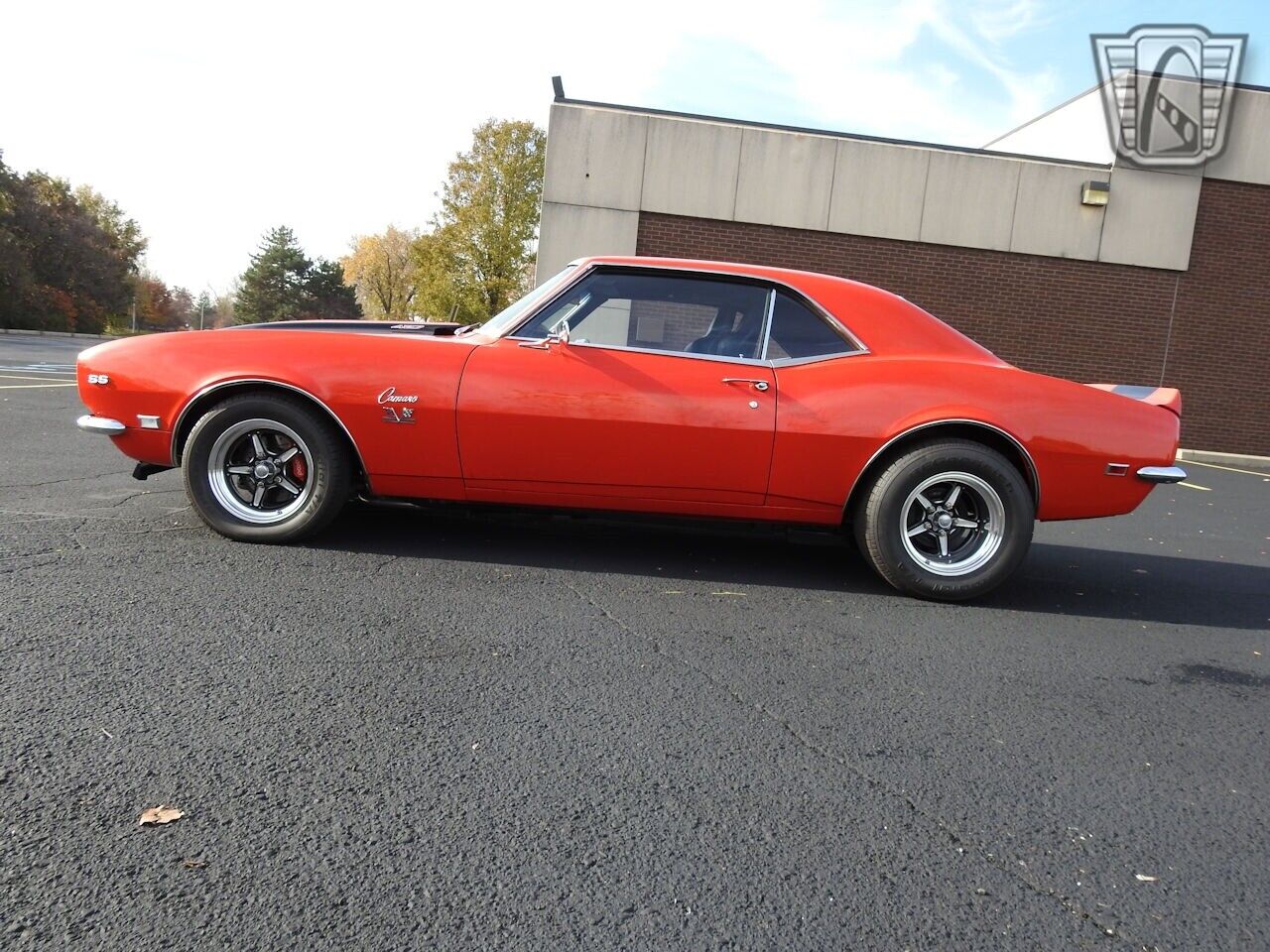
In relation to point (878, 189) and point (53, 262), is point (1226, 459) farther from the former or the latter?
point (53, 262)

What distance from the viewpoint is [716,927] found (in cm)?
160

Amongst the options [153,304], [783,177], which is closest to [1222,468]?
[783,177]

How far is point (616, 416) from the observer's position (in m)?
3.76

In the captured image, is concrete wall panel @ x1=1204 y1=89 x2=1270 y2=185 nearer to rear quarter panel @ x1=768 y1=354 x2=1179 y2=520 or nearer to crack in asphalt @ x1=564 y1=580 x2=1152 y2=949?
rear quarter panel @ x1=768 y1=354 x2=1179 y2=520

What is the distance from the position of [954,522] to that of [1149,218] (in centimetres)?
1168

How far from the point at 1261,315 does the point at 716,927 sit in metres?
15.3

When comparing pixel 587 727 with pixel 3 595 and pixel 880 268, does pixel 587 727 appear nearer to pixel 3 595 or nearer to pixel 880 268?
pixel 3 595

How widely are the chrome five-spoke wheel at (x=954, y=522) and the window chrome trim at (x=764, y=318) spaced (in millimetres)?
698

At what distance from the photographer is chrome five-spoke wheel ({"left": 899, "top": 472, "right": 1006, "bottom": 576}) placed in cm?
384

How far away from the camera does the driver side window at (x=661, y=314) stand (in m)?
3.92

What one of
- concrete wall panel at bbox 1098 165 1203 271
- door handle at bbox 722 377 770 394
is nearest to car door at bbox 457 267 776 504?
door handle at bbox 722 377 770 394

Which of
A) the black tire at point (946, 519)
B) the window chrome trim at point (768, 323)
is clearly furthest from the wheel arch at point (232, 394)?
the black tire at point (946, 519)

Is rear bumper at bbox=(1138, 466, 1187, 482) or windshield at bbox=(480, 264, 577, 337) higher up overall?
windshield at bbox=(480, 264, 577, 337)

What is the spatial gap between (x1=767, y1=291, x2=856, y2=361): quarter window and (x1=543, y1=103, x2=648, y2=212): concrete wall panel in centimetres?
934
